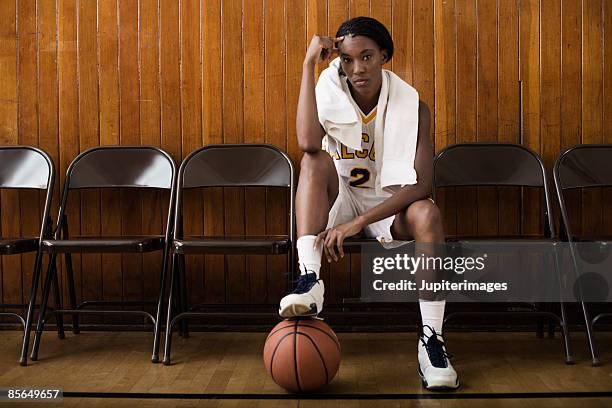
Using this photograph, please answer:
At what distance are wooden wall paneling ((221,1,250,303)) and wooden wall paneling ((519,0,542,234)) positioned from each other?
140 cm

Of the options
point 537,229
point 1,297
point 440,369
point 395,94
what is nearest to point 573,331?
point 537,229

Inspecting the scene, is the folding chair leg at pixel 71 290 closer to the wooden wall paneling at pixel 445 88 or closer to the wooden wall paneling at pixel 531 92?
the wooden wall paneling at pixel 445 88

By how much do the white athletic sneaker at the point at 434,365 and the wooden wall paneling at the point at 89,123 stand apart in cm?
176

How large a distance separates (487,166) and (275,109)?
1080 mm

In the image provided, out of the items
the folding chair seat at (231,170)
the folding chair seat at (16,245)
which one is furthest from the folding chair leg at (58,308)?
the folding chair seat at (231,170)

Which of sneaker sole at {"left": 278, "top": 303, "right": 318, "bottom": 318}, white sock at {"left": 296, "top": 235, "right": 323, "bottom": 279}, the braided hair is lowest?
sneaker sole at {"left": 278, "top": 303, "right": 318, "bottom": 318}

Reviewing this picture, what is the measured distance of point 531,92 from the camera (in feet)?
10.7

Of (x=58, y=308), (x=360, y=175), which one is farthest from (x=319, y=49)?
(x=58, y=308)

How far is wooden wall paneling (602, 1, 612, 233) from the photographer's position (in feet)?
10.7

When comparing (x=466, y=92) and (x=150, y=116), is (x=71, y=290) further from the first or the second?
(x=466, y=92)

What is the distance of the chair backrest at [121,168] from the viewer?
317cm

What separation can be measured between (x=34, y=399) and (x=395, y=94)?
5.91ft

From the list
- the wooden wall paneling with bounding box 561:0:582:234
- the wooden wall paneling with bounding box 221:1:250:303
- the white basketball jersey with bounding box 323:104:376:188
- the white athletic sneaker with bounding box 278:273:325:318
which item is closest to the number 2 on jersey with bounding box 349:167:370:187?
the white basketball jersey with bounding box 323:104:376:188

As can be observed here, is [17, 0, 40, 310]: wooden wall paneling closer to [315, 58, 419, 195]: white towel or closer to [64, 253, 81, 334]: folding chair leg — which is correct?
[64, 253, 81, 334]: folding chair leg
